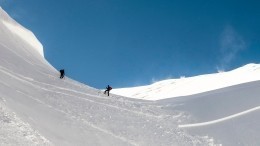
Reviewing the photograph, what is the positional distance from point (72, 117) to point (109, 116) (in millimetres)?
4940

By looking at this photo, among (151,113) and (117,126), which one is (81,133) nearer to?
(117,126)

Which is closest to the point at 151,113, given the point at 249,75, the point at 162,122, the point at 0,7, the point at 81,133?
the point at 162,122

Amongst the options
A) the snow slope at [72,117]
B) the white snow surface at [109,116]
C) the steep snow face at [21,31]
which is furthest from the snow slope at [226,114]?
the steep snow face at [21,31]

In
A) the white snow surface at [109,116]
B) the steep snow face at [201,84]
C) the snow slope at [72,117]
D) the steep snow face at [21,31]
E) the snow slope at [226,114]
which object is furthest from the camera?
the steep snow face at [201,84]

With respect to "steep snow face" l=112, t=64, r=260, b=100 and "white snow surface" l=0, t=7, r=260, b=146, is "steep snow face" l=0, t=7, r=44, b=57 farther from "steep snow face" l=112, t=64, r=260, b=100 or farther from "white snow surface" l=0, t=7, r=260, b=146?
"steep snow face" l=112, t=64, r=260, b=100

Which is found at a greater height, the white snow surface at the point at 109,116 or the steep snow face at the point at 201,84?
the steep snow face at the point at 201,84

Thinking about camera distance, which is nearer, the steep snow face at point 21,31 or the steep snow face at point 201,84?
the steep snow face at point 21,31

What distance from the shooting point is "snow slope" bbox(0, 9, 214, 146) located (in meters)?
23.5

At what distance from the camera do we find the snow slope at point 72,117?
923 inches

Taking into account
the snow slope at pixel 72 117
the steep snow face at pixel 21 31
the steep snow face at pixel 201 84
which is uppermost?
the steep snow face at pixel 201 84

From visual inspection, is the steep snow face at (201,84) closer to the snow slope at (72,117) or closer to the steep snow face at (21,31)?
the steep snow face at (21,31)

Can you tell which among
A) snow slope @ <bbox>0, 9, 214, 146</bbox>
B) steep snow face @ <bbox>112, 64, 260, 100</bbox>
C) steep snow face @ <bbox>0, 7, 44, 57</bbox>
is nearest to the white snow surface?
snow slope @ <bbox>0, 9, 214, 146</bbox>

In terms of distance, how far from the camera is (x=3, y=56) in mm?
49219

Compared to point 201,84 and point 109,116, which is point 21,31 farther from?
point 201,84
